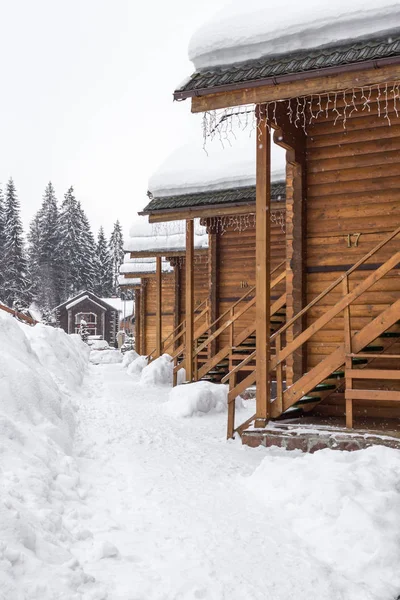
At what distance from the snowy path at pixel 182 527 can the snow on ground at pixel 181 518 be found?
0.01 m

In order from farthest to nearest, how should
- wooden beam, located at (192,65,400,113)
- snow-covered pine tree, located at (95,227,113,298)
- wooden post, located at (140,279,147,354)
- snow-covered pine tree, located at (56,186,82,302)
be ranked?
snow-covered pine tree, located at (95,227,113,298)
snow-covered pine tree, located at (56,186,82,302)
wooden post, located at (140,279,147,354)
wooden beam, located at (192,65,400,113)

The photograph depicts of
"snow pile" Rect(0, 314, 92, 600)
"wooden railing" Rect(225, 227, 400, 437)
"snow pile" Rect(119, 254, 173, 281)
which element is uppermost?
"snow pile" Rect(119, 254, 173, 281)

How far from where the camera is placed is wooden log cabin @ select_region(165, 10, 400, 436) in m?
6.38

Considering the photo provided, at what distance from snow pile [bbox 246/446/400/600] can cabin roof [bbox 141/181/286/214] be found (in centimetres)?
667

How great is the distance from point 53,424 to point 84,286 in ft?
218

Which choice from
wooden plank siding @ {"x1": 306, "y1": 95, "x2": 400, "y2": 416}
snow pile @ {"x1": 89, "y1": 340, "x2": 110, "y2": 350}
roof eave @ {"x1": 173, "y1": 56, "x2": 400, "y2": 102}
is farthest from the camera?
snow pile @ {"x1": 89, "y1": 340, "x2": 110, "y2": 350}

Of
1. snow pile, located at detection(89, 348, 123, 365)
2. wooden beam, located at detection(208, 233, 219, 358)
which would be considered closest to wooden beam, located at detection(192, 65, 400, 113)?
wooden beam, located at detection(208, 233, 219, 358)

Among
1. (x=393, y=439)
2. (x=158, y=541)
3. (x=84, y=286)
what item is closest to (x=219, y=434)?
(x=393, y=439)

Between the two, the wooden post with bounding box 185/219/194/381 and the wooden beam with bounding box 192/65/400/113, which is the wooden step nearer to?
the wooden beam with bounding box 192/65/400/113

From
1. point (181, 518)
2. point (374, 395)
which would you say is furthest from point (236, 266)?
point (181, 518)

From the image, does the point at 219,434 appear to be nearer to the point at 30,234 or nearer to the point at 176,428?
the point at 176,428

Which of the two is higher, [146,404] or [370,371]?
[370,371]

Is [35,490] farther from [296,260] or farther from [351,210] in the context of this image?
[351,210]

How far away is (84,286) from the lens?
235 ft
